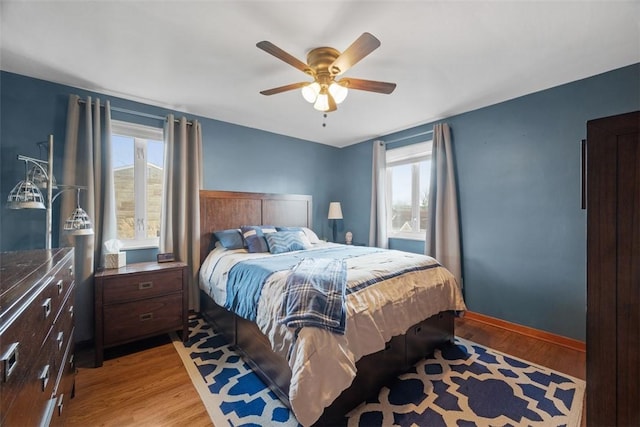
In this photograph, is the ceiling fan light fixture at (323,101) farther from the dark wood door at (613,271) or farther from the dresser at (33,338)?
the dresser at (33,338)

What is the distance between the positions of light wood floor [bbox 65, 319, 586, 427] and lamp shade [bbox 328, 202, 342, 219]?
8.17ft

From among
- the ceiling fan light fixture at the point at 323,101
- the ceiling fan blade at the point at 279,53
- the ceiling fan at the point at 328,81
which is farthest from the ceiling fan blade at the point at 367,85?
the ceiling fan blade at the point at 279,53

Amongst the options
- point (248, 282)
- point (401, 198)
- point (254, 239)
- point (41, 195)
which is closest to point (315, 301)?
point (248, 282)

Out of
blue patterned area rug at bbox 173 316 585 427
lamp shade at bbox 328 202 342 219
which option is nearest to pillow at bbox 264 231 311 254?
blue patterned area rug at bbox 173 316 585 427

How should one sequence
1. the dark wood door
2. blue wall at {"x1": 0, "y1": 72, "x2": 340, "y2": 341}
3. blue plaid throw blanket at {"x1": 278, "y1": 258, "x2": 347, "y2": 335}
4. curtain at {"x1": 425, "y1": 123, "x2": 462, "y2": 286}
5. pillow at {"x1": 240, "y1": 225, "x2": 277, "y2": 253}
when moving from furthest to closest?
1. curtain at {"x1": 425, "y1": 123, "x2": 462, "y2": 286}
2. pillow at {"x1": 240, "y1": 225, "x2": 277, "y2": 253}
3. blue wall at {"x1": 0, "y1": 72, "x2": 340, "y2": 341}
4. blue plaid throw blanket at {"x1": 278, "y1": 258, "x2": 347, "y2": 335}
5. the dark wood door

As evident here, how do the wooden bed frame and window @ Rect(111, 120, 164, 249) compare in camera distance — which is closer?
the wooden bed frame

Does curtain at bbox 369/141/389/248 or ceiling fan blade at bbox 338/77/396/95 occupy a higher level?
ceiling fan blade at bbox 338/77/396/95

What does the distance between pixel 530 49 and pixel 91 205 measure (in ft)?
13.1

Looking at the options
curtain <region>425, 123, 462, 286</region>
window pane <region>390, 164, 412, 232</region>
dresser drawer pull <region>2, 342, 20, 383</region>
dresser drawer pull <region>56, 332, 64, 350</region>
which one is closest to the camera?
dresser drawer pull <region>2, 342, 20, 383</region>

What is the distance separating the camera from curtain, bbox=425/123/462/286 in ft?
10.5

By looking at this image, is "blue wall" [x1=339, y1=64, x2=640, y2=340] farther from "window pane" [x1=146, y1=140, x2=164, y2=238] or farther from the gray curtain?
the gray curtain

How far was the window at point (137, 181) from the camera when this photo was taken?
113 inches

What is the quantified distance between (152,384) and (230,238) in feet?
5.05

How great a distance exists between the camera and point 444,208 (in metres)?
3.31
